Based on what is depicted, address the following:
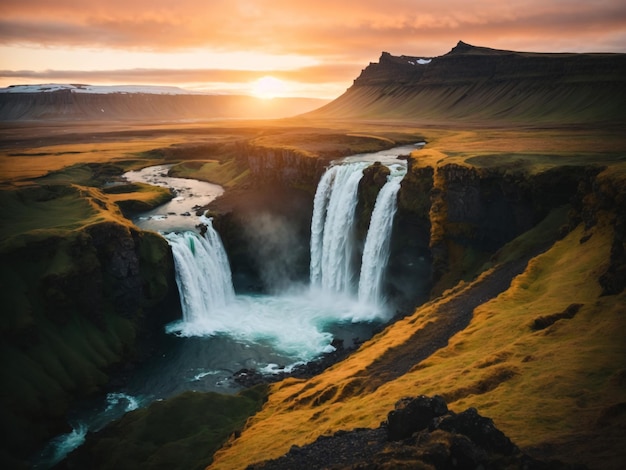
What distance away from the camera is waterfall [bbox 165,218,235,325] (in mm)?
71438

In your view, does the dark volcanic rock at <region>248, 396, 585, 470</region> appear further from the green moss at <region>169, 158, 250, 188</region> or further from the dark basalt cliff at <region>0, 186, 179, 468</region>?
the green moss at <region>169, 158, 250, 188</region>

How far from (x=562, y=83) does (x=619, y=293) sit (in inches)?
6919

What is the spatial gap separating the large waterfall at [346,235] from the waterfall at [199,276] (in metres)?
14.2

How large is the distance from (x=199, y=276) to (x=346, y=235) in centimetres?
2194

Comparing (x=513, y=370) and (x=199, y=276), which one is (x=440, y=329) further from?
(x=199, y=276)

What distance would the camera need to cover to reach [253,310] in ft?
246

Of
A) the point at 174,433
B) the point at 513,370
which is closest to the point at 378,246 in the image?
the point at 174,433

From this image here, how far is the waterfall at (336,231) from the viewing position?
257ft

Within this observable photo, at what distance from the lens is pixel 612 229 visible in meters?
45.7

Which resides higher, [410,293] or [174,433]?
[410,293]

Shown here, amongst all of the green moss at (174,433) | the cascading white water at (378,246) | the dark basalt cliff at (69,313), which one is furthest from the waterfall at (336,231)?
the green moss at (174,433)

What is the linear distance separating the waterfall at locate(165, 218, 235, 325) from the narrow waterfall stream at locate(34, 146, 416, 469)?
5.5 inches

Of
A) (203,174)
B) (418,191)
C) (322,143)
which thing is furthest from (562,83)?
(418,191)

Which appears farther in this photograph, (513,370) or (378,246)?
(378,246)
